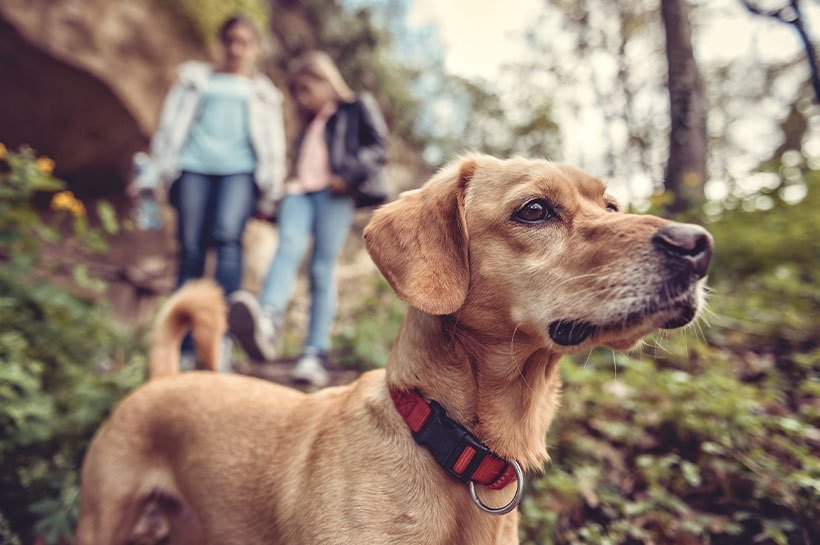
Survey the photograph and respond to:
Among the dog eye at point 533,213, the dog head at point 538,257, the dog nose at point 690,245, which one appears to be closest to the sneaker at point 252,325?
the dog head at point 538,257

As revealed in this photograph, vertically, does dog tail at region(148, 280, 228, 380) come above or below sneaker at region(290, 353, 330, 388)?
above

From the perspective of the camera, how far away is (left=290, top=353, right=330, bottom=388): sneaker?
12.7 feet

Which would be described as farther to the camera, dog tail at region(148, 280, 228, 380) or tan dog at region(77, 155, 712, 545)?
dog tail at region(148, 280, 228, 380)

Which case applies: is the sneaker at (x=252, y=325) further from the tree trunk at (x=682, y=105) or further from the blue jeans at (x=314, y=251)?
the tree trunk at (x=682, y=105)

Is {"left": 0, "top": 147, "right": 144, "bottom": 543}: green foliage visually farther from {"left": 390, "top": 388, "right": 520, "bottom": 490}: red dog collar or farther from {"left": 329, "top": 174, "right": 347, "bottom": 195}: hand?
{"left": 390, "top": 388, "right": 520, "bottom": 490}: red dog collar

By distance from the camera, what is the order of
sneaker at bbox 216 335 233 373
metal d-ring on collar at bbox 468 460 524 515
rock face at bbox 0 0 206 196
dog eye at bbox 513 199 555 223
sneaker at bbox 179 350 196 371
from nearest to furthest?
1. metal d-ring on collar at bbox 468 460 524 515
2. dog eye at bbox 513 199 555 223
3. sneaker at bbox 179 350 196 371
4. sneaker at bbox 216 335 233 373
5. rock face at bbox 0 0 206 196

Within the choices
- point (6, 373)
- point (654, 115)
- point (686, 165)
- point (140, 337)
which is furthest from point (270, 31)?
point (654, 115)

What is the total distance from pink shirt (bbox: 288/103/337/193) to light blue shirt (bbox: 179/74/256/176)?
45cm

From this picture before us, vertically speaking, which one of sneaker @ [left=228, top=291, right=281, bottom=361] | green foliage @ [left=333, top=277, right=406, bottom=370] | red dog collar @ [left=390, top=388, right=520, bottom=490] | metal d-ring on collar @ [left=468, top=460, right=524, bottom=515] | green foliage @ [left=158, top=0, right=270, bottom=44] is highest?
green foliage @ [left=158, top=0, right=270, bottom=44]

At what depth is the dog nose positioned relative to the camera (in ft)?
4.29

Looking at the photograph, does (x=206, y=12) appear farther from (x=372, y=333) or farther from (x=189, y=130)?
(x=372, y=333)

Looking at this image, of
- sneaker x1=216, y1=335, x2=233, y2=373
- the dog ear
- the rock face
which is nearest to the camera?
the dog ear

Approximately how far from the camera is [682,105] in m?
5.79

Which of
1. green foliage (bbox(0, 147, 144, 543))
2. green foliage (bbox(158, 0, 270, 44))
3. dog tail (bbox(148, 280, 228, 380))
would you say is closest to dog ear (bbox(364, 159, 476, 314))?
dog tail (bbox(148, 280, 228, 380))
